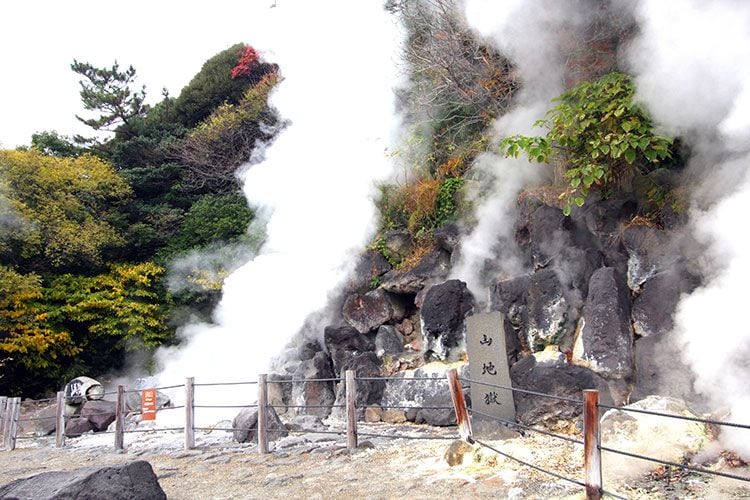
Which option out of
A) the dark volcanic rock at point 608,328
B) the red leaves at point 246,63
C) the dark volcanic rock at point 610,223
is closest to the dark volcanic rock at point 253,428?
the dark volcanic rock at point 608,328

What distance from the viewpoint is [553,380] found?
702 cm

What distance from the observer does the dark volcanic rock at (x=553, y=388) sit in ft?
22.3

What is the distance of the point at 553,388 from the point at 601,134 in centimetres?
326

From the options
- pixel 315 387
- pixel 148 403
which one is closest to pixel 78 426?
pixel 148 403

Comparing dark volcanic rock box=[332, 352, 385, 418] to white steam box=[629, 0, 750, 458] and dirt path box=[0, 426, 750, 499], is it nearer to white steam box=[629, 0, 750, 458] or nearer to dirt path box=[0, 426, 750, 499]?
dirt path box=[0, 426, 750, 499]

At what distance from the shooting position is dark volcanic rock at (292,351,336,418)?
1052 cm

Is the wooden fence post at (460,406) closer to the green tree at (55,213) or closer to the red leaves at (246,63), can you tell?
the green tree at (55,213)

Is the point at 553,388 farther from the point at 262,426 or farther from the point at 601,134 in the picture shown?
the point at 262,426

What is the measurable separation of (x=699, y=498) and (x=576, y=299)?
3.94 metres

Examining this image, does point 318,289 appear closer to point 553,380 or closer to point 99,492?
point 553,380

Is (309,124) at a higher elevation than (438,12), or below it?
higher

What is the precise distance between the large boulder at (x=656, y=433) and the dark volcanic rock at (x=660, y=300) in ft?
3.60

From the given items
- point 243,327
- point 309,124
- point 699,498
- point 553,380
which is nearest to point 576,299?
point 553,380

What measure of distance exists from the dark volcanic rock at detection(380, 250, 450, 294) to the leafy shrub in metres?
4.23
